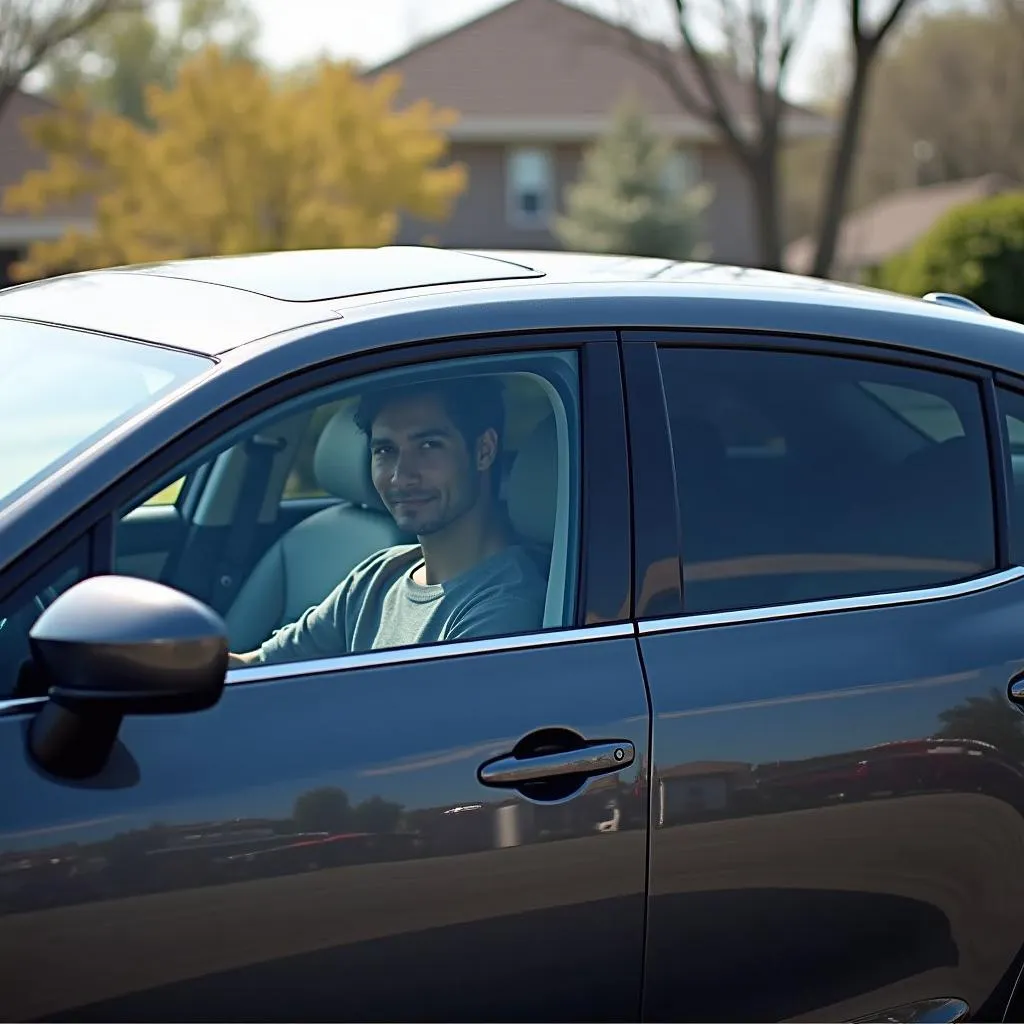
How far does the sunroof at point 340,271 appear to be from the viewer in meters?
2.51

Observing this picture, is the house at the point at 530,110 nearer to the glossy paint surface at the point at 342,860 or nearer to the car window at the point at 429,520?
the car window at the point at 429,520

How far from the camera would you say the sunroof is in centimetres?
A: 251

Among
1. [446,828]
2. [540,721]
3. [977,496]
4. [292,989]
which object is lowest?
[292,989]

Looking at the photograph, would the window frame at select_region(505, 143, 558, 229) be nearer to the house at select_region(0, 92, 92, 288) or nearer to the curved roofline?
the house at select_region(0, 92, 92, 288)

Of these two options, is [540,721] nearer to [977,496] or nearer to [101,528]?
[101,528]

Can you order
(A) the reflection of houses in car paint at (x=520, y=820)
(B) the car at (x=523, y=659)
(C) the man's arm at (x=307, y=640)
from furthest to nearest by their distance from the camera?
(C) the man's arm at (x=307, y=640)
(A) the reflection of houses in car paint at (x=520, y=820)
(B) the car at (x=523, y=659)

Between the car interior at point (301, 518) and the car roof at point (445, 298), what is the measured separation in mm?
154

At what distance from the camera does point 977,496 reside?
2.63 m

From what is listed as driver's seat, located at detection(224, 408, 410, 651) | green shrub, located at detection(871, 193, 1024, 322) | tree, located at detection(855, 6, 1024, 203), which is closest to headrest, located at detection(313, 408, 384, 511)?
driver's seat, located at detection(224, 408, 410, 651)

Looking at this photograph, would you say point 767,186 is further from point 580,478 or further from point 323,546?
point 580,478

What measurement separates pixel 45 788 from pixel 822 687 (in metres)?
1.22

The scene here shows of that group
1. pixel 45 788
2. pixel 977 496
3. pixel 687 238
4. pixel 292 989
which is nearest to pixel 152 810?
pixel 45 788

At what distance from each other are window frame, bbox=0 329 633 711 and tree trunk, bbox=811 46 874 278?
15973 millimetres

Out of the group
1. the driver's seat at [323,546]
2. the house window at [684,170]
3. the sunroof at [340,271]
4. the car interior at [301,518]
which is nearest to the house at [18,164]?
the house window at [684,170]
